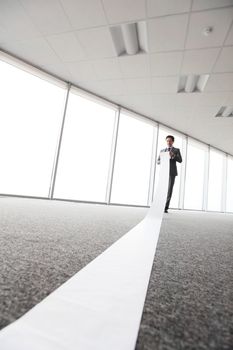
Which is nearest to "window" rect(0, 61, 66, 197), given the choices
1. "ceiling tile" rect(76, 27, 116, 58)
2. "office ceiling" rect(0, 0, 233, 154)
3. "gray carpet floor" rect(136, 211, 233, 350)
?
"office ceiling" rect(0, 0, 233, 154)

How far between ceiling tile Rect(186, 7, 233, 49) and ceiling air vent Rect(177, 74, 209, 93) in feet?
2.85

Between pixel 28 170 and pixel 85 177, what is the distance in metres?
1.33

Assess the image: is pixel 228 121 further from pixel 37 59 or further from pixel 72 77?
pixel 37 59

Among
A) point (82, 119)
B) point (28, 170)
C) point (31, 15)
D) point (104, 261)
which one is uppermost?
point (31, 15)

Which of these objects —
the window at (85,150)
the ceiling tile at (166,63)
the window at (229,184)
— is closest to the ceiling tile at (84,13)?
the ceiling tile at (166,63)

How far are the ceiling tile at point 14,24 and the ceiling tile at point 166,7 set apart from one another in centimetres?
177

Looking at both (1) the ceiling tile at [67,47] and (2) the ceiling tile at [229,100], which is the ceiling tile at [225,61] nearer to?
(2) the ceiling tile at [229,100]

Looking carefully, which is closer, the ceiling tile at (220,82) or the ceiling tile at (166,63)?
the ceiling tile at (166,63)

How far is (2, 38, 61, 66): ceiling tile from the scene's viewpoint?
11.4 ft

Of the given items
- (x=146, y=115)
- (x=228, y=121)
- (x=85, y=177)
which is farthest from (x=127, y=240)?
(x=228, y=121)

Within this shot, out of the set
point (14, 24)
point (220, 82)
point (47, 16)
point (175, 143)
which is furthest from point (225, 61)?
point (175, 143)

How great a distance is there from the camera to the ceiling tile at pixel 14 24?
283cm

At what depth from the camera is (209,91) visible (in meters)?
4.41

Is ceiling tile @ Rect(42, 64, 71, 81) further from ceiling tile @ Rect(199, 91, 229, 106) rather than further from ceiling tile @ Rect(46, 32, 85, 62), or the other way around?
ceiling tile @ Rect(199, 91, 229, 106)
